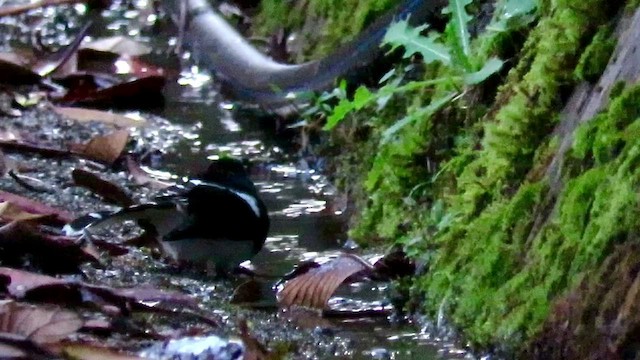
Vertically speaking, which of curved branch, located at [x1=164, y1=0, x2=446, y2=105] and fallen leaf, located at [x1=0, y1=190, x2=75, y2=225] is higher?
curved branch, located at [x1=164, y1=0, x2=446, y2=105]

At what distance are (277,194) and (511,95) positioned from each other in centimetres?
112

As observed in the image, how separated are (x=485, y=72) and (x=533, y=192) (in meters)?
0.48

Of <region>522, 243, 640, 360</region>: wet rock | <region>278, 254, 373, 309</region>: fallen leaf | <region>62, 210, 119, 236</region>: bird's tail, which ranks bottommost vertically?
<region>278, 254, 373, 309</region>: fallen leaf

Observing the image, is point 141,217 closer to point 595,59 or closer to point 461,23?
point 461,23

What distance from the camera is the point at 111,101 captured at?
440 centimetres

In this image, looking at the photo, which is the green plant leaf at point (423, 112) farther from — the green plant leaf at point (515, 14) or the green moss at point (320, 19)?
the green moss at point (320, 19)

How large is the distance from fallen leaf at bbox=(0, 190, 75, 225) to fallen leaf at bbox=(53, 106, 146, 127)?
130 centimetres

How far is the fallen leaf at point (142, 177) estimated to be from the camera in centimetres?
339

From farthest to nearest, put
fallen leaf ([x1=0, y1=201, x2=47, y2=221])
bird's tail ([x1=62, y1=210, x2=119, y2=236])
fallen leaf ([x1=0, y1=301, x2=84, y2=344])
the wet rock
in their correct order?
bird's tail ([x1=62, y1=210, x2=119, y2=236]) → fallen leaf ([x1=0, y1=201, x2=47, y2=221]) → fallen leaf ([x1=0, y1=301, x2=84, y2=344]) → the wet rock

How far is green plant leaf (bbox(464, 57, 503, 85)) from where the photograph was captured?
258cm

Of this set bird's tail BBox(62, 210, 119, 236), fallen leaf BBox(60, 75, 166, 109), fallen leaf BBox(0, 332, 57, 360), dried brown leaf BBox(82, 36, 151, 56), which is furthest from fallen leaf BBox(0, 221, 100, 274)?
dried brown leaf BBox(82, 36, 151, 56)

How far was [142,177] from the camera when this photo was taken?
11.3 feet

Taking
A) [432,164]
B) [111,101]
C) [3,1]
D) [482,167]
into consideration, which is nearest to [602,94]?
[482,167]

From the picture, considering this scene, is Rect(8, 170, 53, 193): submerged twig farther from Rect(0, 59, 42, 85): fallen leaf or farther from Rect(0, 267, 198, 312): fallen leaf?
Rect(0, 59, 42, 85): fallen leaf
